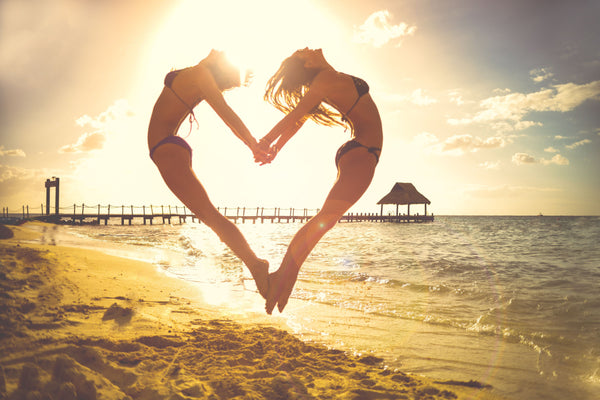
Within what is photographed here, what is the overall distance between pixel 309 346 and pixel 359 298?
2.79m

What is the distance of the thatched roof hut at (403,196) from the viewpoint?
5397 centimetres

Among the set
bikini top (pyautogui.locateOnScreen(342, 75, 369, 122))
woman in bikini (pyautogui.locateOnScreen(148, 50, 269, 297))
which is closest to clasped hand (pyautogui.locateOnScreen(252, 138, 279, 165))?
woman in bikini (pyautogui.locateOnScreen(148, 50, 269, 297))

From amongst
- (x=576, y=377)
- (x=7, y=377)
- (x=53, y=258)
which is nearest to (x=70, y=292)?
(x=53, y=258)

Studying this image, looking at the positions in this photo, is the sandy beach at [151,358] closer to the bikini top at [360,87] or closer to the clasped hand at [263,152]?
the clasped hand at [263,152]

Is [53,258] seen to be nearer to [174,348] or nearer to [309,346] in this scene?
[174,348]

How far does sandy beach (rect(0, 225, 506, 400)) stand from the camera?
6.55ft

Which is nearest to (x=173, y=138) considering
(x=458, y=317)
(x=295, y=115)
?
(x=295, y=115)

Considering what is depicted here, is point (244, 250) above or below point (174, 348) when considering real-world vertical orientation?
above

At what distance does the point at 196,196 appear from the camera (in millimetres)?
2777

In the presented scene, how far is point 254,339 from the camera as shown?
323 centimetres

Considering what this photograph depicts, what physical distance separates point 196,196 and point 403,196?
54472 mm

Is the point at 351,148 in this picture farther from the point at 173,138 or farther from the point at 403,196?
the point at 403,196

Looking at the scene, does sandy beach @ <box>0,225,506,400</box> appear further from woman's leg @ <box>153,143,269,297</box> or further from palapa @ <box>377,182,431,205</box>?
palapa @ <box>377,182,431,205</box>

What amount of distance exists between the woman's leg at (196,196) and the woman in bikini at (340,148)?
0.43 feet
